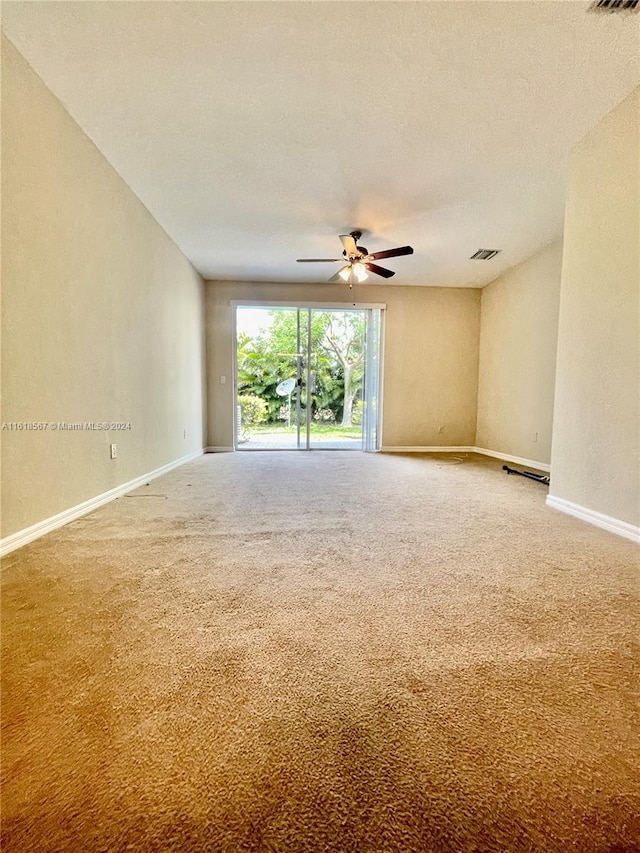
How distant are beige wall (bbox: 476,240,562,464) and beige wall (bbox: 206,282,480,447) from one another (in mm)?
284

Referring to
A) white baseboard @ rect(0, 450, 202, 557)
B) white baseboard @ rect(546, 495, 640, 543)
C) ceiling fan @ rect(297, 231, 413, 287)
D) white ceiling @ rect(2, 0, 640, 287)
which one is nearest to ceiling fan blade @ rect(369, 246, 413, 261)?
ceiling fan @ rect(297, 231, 413, 287)

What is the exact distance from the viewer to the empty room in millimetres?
722

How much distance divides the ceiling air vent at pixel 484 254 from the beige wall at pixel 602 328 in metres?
1.88

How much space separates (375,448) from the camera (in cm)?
575

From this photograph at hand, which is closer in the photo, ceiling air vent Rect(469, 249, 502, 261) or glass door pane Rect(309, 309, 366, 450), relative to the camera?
ceiling air vent Rect(469, 249, 502, 261)

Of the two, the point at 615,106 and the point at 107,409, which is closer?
the point at 615,106

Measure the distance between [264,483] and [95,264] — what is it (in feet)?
7.01

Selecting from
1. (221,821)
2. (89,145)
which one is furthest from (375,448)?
(221,821)

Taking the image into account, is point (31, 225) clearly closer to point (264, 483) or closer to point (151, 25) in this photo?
point (151, 25)

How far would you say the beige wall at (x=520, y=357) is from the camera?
4.25 metres

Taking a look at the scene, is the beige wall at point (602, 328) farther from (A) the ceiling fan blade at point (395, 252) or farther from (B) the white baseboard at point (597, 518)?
(A) the ceiling fan blade at point (395, 252)

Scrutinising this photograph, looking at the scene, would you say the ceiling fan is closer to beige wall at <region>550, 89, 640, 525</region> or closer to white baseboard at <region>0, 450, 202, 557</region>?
beige wall at <region>550, 89, 640, 525</region>

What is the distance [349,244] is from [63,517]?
3338 millimetres

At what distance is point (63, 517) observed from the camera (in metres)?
2.19
